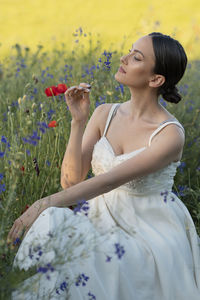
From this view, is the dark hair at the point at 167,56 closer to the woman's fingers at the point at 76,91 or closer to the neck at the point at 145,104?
the neck at the point at 145,104

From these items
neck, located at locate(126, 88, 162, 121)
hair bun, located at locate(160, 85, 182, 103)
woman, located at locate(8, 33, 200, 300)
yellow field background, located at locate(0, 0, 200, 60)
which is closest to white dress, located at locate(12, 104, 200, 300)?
woman, located at locate(8, 33, 200, 300)

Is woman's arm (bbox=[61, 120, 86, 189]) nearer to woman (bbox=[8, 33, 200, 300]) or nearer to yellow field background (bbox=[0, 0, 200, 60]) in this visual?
woman (bbox=[8, 33, 200, 300])

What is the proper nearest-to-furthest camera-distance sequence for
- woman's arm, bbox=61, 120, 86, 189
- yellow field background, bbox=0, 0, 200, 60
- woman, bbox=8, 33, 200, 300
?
woman, bbox=8, 33, 200, 300 < woman's arm, bbox=61, 120, 86, 189 < yellow field background, bbox=0, 0, 200, 60

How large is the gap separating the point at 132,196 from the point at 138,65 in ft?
2.20

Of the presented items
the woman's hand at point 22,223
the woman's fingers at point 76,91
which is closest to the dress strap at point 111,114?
the woman's fingers at point 76,91

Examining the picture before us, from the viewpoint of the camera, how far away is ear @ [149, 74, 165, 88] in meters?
2.49

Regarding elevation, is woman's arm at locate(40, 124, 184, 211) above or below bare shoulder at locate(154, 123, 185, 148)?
below

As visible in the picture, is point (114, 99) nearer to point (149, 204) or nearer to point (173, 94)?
point (173, 94)

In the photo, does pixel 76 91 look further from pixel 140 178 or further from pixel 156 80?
pixel 140 178

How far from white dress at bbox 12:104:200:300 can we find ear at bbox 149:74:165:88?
235 millimetres

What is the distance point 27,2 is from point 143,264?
13.5m

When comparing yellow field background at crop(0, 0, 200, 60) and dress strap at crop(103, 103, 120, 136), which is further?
yellow field background at crop(0, 0, 200, 60)

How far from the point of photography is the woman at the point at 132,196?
82.7 inches

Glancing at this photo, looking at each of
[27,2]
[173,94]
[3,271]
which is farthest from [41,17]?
[3,271]
